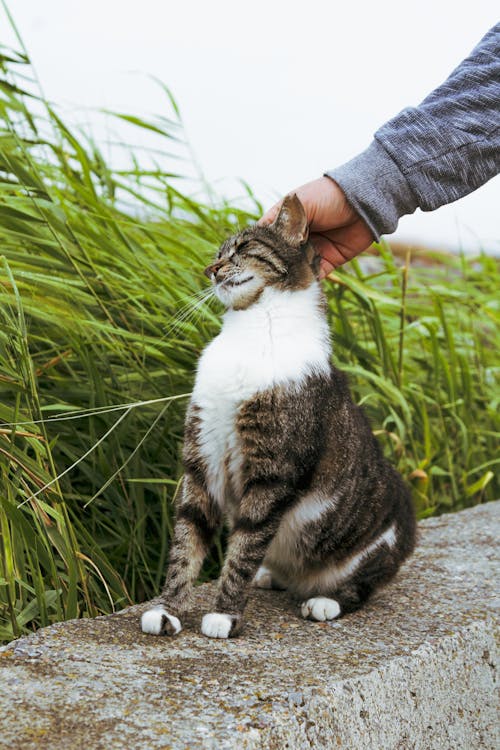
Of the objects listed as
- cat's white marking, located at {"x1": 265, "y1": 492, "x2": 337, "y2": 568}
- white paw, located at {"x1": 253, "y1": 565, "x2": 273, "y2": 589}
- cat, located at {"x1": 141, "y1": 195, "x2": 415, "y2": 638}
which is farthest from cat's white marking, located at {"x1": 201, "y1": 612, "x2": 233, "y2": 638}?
white paw, located at {"x1": 253, "y1": 565, "x2": 273, "y2": 589}

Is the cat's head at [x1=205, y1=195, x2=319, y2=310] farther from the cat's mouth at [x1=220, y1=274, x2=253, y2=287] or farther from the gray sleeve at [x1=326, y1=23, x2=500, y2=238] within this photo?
the gray sleeve at [x1=326, y1=23, x2=500, y2=238]

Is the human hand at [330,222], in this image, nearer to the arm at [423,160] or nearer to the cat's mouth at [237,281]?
the arm at [423,160]

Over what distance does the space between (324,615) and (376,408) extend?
1.23 m

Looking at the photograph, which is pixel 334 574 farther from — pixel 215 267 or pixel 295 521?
pixel 215 267

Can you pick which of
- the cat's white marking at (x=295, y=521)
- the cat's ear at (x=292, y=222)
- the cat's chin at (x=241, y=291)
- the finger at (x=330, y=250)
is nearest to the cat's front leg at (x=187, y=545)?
the cat's white marking at (x=295, y=521)

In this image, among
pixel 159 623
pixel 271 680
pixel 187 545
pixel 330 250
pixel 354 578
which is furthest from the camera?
pixel 330 250

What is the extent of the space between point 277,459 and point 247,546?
19 cm

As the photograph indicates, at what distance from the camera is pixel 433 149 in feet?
7.25

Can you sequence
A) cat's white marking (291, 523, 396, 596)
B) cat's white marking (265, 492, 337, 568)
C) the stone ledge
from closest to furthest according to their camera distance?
the stone ledge, cat's white marking (265, 492, 337, 568), cat's white marking (291, 523, 396, 596)

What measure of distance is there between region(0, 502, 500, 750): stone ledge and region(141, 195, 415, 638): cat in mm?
89

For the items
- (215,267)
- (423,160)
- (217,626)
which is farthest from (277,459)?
(423,160)

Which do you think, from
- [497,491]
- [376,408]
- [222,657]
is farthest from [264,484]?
[497,491]

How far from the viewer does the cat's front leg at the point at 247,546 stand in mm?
1784

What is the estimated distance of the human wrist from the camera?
2.15 meters
